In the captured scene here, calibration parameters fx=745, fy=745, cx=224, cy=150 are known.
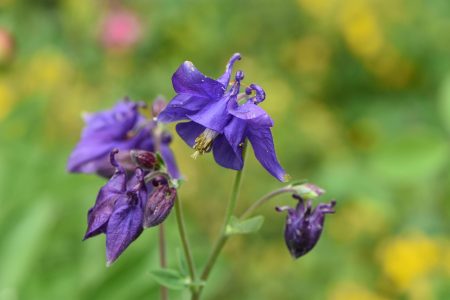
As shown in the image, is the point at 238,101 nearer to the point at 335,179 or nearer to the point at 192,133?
the point at 192,133

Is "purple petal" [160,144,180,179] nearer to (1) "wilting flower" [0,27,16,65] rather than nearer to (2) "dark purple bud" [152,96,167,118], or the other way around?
(2) "dark purple bud" [152,96,167,118]

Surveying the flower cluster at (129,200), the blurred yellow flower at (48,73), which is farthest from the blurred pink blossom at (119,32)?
the flower cluster at (129,200)

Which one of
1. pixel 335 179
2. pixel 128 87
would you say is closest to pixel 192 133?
pixel 335 179

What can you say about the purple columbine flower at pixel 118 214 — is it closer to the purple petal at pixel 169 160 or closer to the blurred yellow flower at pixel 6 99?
the purple petal at pixel 169 160

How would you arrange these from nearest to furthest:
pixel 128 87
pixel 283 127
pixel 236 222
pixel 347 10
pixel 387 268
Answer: pixel 236 222, pixel 387 268, pixel 283 127, pixel 128 87, pixel 347 10

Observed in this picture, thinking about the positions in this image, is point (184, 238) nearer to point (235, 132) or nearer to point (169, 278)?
point (169, 278)

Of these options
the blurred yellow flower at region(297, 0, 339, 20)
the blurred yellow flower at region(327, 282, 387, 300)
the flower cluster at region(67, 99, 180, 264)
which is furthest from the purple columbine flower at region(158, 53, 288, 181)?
the blurred yellow flower at region(297, 0, 339, 20)
